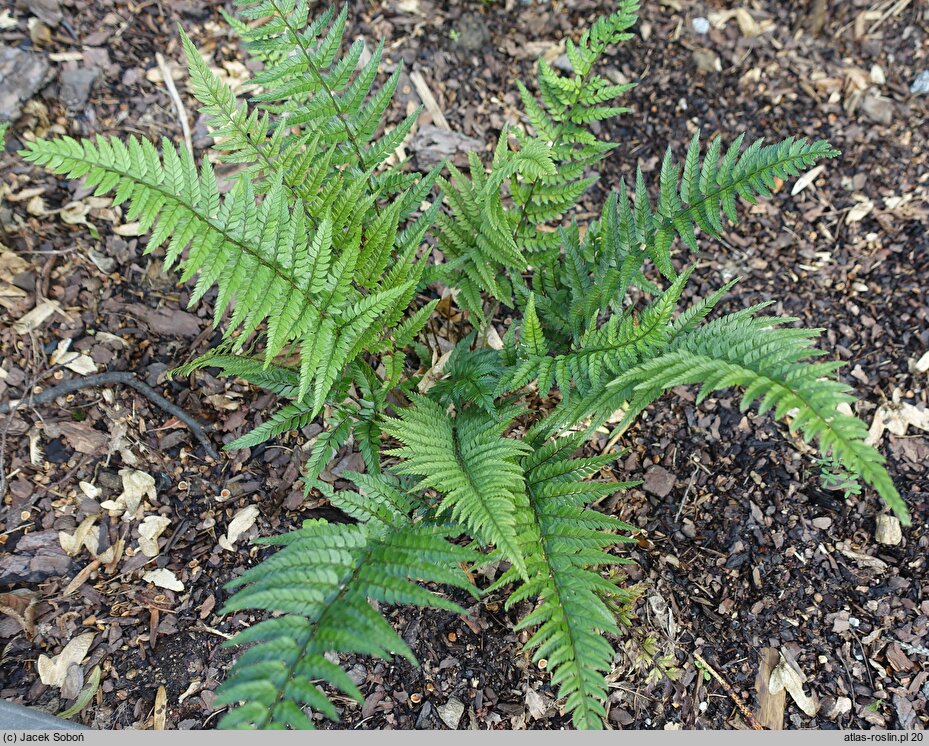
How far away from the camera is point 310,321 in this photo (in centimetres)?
223

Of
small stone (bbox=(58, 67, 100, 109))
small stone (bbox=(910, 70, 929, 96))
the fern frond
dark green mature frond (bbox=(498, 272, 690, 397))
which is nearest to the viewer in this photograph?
the fern frond

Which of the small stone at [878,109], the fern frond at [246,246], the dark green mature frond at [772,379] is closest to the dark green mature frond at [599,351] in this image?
the dark green mature frond at [772,379]

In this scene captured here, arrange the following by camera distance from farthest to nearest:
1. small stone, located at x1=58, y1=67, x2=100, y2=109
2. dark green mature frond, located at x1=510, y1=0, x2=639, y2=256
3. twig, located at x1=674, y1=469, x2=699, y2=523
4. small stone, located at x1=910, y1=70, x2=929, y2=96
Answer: small stone, located at x1=910, y1=70, x2=929, y2=96 < small stone, located at x1=58, y1=67, x2=100, y2=109 < twig, located at x1=674, y1=469, x2=699, y2=523 < dark green mature frond, located at x1=510, y1=0, x2=639, y2=256

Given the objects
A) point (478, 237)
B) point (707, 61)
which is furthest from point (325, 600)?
point (707, 61)

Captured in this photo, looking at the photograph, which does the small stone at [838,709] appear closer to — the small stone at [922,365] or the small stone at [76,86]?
the small stone at [922,365]

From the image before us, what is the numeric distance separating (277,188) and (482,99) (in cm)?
223

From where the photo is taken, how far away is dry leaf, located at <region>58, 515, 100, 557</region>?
2.76 metres

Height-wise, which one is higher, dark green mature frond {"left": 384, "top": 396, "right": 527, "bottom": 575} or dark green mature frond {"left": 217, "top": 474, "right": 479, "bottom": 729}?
dark green mature frond {"left": 384, "top": 396, "right": 527, "bottom": 575}

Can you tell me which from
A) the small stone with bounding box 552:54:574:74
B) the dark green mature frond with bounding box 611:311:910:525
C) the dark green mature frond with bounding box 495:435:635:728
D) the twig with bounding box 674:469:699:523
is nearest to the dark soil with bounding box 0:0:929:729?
the twig with bounding box 674:469:699:523

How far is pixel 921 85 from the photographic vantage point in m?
4.03

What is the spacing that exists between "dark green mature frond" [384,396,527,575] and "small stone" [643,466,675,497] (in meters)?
0.78

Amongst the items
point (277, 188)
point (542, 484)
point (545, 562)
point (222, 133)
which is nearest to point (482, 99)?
point (222, 133)

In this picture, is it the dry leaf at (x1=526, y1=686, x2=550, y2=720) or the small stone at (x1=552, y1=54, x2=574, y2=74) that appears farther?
the small stone at (x1=552, y1=54, x2=574, y2=74)

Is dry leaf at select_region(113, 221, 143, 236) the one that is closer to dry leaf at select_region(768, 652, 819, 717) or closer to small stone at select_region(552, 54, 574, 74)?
small stone at select_region(552, 54, 574, 74)
